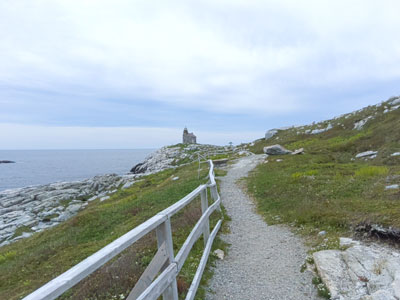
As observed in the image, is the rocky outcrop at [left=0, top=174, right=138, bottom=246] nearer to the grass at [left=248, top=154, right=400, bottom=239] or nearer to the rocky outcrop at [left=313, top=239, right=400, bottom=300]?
the grass at [left=248, top=154, right=400, bottom=239]

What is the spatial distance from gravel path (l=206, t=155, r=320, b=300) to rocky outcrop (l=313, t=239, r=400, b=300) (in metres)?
0.49

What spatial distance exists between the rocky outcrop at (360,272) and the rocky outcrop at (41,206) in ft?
82.5

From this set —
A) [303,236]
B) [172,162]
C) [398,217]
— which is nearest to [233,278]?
[303,236]

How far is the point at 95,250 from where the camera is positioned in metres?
11.4

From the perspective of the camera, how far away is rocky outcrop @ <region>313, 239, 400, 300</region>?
4887 millimetres

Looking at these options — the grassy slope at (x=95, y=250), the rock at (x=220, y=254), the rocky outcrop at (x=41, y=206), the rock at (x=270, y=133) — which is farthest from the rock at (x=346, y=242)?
the rock at (x=270, y=133)

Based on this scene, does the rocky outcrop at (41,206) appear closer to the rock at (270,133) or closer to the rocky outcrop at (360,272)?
the rocky outcrop at (360,272)

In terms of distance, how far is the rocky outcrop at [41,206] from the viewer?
2630 centimetres

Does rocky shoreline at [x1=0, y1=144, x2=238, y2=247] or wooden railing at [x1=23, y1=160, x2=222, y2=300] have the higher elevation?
wooden railing at [x1=23, y1=160, x2=222, y2=300]

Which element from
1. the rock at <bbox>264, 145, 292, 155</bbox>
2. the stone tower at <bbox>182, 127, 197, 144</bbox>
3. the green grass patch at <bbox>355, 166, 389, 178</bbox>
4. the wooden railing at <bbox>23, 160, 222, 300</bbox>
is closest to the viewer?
the wooden railing at <bbox>23, 160, 222, 300</bbox>

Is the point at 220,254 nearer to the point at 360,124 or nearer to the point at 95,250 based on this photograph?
the point at 95,250

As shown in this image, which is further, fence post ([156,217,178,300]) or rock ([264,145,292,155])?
rock ([264,145,292,155])

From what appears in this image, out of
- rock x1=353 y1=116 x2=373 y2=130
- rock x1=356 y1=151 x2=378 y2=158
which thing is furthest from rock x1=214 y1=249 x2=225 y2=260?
rock x1=353 y1=116 x2=373 y2=130

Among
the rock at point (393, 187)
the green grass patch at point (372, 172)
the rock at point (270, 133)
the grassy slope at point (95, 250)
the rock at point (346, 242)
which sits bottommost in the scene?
the grassy slope at point (95, 250)
